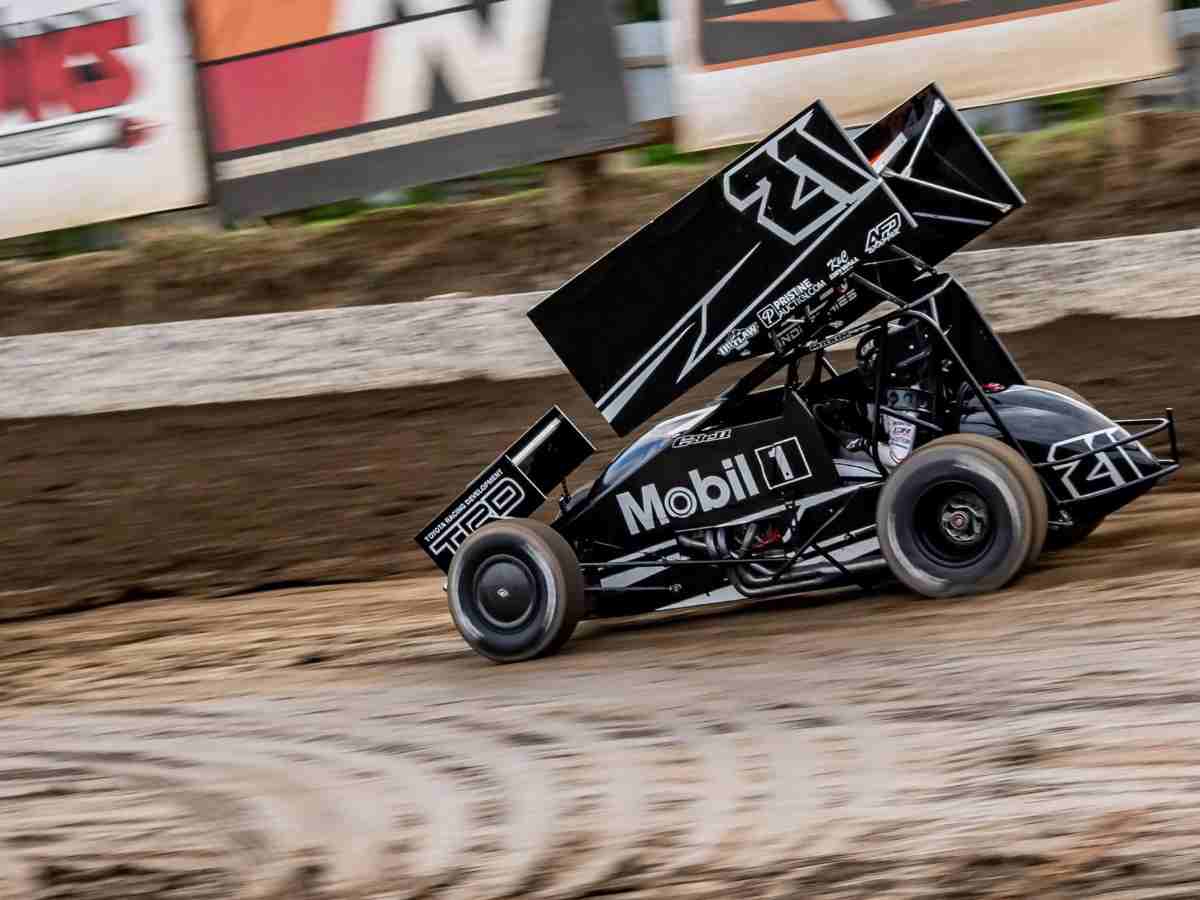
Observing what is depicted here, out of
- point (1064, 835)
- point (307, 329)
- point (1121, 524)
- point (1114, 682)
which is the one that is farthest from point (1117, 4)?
point (1064, 835)

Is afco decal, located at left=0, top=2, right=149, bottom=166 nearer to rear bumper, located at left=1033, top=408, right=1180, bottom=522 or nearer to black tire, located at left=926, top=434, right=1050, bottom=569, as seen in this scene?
black tire, located at left=926, top=434, right=1050, bottom=569

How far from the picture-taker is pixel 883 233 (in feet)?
21.0

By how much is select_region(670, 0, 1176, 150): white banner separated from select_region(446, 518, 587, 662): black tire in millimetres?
5310

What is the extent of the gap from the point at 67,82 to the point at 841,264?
7.90 meters

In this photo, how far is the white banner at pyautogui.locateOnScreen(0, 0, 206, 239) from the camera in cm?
1227

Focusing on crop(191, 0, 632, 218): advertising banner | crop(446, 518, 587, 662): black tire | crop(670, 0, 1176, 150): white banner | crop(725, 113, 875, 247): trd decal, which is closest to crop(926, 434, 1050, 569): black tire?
crop(725, 113, 875, 247): trd decal

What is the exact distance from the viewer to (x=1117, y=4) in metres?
11.0

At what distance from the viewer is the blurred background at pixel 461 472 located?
4574mm

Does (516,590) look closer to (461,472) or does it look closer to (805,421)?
(805,421)

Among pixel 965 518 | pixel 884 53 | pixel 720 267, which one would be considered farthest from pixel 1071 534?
pixel 884 53

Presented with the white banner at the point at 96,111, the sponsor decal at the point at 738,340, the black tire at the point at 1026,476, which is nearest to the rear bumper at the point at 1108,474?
the black tire at the point at 1026,476

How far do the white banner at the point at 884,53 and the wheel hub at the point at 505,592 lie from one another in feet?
17.6

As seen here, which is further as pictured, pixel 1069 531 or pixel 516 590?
pixel 516 590

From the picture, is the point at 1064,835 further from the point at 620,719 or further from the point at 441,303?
the point at 441,303
